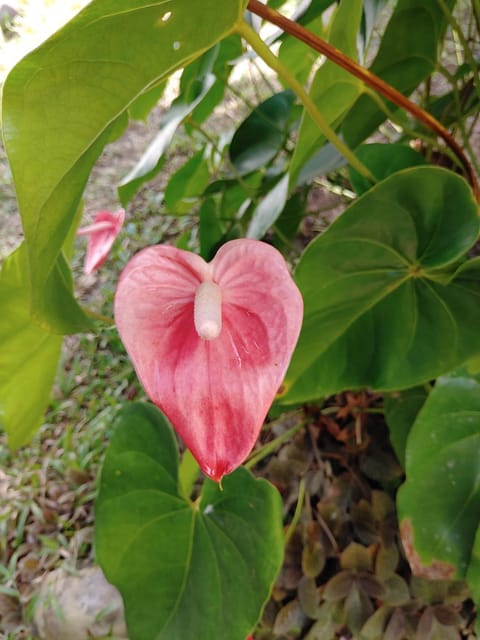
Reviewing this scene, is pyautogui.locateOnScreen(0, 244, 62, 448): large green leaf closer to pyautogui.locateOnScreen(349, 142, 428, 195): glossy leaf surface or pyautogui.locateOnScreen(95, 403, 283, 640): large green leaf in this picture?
pyautogui.locateOnScreen(95, 403, 283, 640): large green leaf

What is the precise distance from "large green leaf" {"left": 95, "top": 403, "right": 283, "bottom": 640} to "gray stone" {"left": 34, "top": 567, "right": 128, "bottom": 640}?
1.31ft

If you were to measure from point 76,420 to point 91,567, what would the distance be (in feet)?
1.30

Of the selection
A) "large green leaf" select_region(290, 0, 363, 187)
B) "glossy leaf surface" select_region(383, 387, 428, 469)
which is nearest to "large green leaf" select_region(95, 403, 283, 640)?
"glossy leaf surface" select_region(383, 387, 428, 469)

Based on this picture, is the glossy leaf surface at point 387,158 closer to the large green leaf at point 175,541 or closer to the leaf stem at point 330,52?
the leaf stem at point 330,52

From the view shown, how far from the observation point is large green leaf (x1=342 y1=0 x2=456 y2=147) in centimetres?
64

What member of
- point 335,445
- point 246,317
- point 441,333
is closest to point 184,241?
point 335,445

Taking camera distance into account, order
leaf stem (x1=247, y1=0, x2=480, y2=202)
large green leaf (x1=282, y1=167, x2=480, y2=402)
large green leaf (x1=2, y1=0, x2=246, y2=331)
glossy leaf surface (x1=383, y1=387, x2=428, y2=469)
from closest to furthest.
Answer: large green leaf (x1=2, y1=0, x2=246, y2=331), leaf stem (x1=247, y1=0, x2=480, y2=202), large green leaf (x1=282, y1=167, x2=480, y2=402), glossy leaf surface (x1=383, y1=387, x2=428, y2=469)

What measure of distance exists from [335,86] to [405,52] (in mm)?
196

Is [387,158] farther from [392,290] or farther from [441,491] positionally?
[441,491]

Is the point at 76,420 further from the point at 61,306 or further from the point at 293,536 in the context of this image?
the point at 61,306

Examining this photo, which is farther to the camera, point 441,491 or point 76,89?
point 441,491

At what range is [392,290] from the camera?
63 centimetres

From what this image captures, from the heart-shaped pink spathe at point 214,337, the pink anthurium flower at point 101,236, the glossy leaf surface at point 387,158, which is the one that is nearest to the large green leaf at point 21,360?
the pink anthurium flower at point 101,236

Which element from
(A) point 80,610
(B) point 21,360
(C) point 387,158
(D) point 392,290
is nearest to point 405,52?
(C) point 387,158
